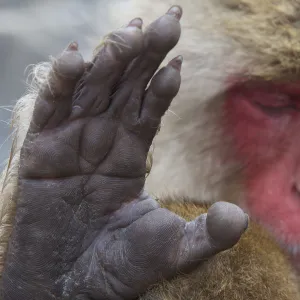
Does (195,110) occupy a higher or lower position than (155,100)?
lower

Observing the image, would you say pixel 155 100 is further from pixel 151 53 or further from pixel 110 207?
pixel 110 207

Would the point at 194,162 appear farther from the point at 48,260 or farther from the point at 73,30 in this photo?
the point at 73,30

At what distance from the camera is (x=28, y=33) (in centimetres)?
244

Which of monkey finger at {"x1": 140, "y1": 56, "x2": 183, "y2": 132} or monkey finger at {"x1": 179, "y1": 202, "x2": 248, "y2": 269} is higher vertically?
monkey finger at {"x1": 140, "y1": 56, "x2": 183, "y2": 132}

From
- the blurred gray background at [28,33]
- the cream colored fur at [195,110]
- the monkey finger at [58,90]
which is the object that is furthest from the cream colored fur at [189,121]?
the blurred gray background at [28,33]

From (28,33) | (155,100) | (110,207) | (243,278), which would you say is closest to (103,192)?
(110,207)

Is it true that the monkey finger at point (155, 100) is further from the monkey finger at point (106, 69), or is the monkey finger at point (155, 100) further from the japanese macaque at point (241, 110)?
the japanese macaque at point (241, 110)

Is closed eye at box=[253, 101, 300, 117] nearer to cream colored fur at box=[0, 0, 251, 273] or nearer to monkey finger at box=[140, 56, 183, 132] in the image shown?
cream colored fur at box=[0, 0, 251, 273]

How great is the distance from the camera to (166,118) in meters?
1.45

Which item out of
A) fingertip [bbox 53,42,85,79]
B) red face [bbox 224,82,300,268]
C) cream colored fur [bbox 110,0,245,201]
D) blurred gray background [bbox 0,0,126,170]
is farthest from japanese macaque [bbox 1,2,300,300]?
blurred gray background [bbox 0,0,126,170]

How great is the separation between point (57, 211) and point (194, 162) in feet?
1.38

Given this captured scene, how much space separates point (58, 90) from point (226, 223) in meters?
0.32

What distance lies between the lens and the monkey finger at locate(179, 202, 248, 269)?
1046mm

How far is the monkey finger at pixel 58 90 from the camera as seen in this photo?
1023 mm
